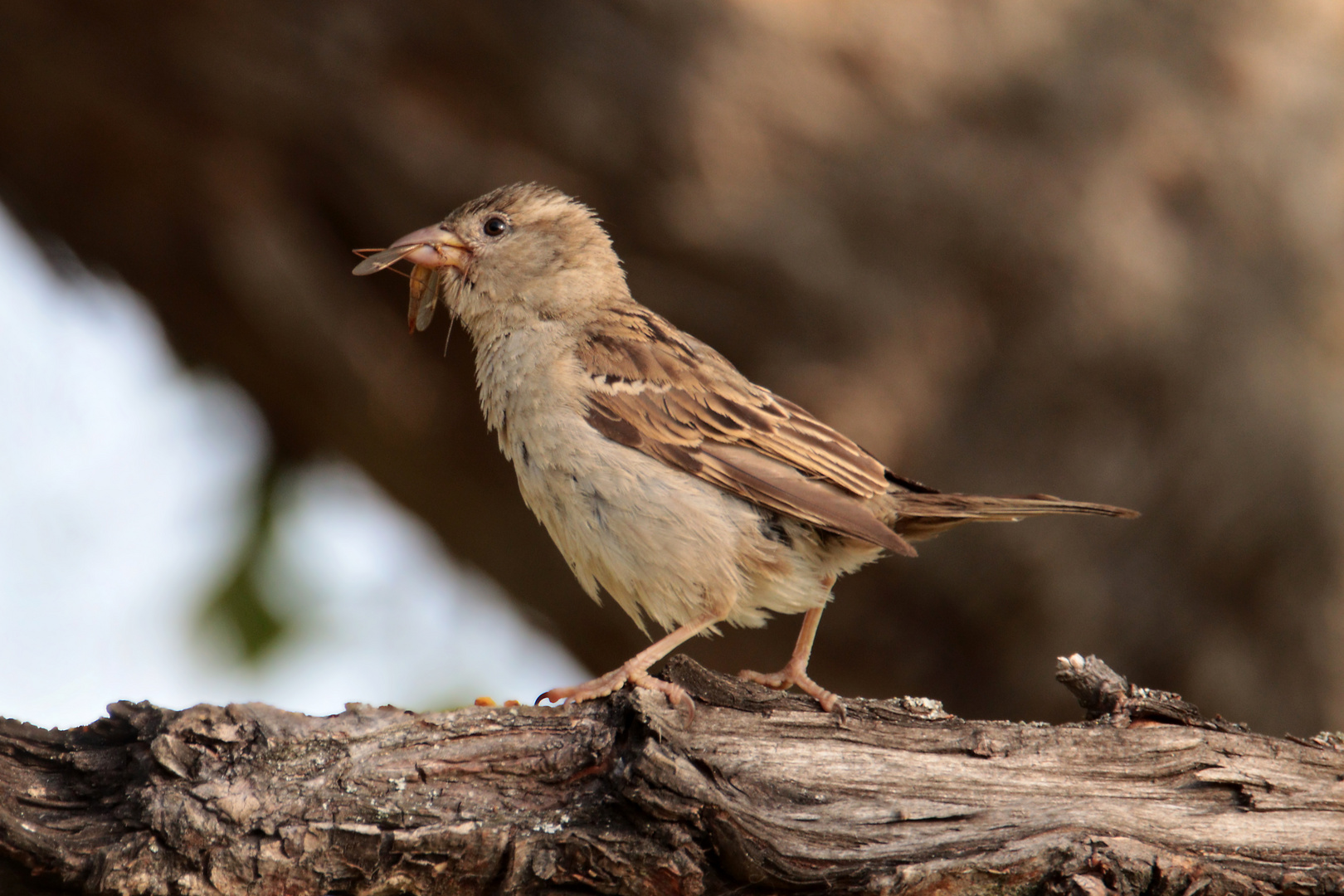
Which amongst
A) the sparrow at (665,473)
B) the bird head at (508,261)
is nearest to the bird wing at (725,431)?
the sparrow at (665,473)

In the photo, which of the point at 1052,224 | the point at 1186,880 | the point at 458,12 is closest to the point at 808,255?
the point at 1052,224

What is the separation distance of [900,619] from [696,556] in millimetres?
3114

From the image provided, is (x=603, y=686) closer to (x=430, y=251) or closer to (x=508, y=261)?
(x=508, y=261)

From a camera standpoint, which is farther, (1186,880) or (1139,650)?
(1139,650)

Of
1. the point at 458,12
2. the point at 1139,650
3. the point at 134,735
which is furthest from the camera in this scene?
the point at 1139,650

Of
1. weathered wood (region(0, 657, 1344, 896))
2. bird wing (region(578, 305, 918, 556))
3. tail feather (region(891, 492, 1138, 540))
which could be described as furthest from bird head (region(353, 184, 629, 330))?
weathered wood (region(0, 657, 1344, 896))

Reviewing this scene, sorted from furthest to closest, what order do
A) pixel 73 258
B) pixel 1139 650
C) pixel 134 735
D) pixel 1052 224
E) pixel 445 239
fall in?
pixel 1139 650, pixel 1052 224, pixel 73 258, pixel 445 239, pixel 134 735

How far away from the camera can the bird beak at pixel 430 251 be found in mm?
4488

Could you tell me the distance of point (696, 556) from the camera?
3.80m

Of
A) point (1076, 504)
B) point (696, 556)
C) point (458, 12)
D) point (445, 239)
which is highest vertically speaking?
point (458, 12)

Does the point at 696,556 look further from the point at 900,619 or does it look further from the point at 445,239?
the point at 900,619

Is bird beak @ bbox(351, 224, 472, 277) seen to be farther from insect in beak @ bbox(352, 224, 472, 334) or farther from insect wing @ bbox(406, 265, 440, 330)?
insect wing @ bbox(406, 265, 440, 330)

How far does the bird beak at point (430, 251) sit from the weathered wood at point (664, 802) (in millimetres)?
2052

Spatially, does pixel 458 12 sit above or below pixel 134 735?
above
